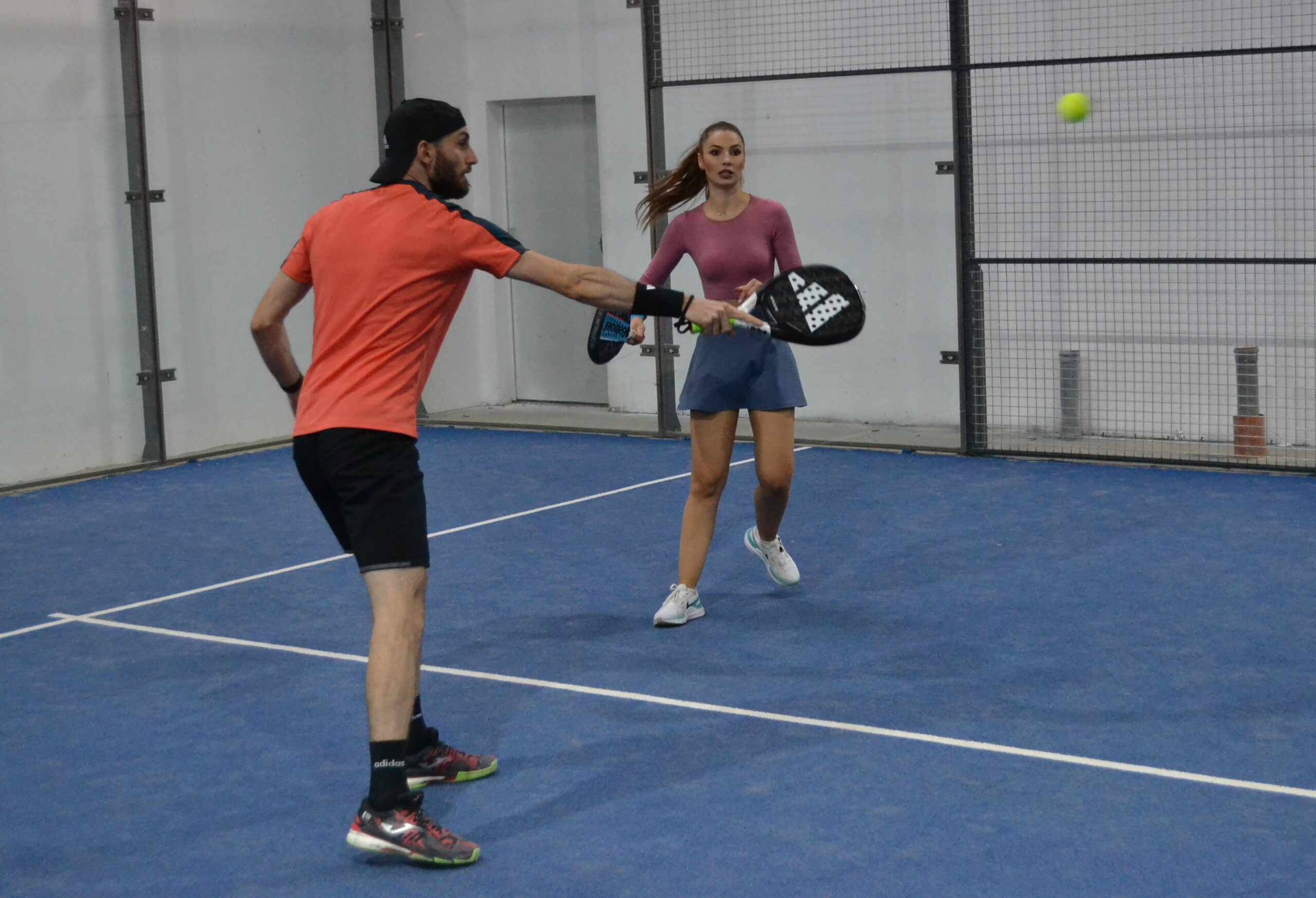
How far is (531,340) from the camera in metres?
12.9

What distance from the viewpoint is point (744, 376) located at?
6008mm

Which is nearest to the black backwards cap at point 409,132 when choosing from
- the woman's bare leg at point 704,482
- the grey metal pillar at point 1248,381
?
the woman's bare leg at point 704,482

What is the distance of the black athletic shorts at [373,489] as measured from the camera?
13.0 ft

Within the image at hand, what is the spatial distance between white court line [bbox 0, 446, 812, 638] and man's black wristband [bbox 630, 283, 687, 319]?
2022 mm

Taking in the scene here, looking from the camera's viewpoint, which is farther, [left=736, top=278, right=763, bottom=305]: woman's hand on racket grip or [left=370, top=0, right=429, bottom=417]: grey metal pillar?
[left=370, top=0, right=429, bottom=417]: grey metal pillar

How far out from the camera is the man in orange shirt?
3.91 meters

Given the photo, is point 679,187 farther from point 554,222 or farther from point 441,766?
point 554,222

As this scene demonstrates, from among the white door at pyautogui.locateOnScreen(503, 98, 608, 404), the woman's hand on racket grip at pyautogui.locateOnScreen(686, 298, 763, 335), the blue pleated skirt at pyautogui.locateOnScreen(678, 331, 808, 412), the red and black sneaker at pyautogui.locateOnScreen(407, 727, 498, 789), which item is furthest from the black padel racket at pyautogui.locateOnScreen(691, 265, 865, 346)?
the white door at pyautogui.locateOnScreen(503, 98, 608, 404)

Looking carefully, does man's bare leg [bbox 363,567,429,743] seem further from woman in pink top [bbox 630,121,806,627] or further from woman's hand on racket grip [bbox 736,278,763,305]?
woman in pink top [bbox 630,121,806,627]

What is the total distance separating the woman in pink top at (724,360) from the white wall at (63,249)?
5.49 meters

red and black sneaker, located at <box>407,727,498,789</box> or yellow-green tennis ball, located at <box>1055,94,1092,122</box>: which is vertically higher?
yellow-green tennis ball, located at <box>1055,94,1092,122</box>

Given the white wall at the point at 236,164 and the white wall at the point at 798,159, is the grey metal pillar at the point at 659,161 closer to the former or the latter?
the white wall at the point at 798,159

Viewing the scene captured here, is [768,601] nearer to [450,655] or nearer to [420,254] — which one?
[450,655]

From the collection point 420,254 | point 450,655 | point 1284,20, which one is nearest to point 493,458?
point 450,655
